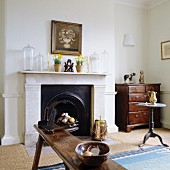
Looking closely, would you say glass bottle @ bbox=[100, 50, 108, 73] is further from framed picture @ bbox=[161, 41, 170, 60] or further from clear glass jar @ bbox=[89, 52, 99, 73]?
framed picture @ bbox=[161, 41, 170, 60]

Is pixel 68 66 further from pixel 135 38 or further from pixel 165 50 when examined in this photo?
pixel 165 50

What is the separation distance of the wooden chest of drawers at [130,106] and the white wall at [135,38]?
1.74ft

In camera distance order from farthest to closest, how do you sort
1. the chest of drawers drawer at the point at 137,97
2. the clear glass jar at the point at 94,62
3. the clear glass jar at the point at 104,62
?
the chest of drawers drawer at the point at 137,97 → the clear glass jar at the point at 104,62 → the clear glass jar at the point at 94,62

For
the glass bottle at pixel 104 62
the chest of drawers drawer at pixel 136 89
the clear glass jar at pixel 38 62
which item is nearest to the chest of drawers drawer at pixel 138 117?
the chest of drawers drawer at pixel 136 89

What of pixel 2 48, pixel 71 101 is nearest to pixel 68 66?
pixel 71 101

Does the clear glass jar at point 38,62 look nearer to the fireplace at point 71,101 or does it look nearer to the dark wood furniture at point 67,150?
the fireplace at point 71,101

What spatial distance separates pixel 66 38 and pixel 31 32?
2.11ft

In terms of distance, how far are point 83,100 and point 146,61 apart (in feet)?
7.17

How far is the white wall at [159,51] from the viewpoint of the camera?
4668mm

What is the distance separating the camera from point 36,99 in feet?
11.5

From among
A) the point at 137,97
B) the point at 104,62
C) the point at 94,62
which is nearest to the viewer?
the point at 94,62

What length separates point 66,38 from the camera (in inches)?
153

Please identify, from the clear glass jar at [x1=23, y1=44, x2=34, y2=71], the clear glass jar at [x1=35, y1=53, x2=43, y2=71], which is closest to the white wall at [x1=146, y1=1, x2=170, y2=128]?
the clear glass jar at [x1=35, y1=53, x2=43, y2=71]

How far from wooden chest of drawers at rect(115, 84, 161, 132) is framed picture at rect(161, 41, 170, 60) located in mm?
693
